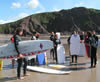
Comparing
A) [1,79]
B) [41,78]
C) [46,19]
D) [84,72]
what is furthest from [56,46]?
[46,19]

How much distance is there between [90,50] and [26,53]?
3410 millimetres

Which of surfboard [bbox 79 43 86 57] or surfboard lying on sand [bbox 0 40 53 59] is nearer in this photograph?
surfboard lying on sand [bbox 0 40 53 59]

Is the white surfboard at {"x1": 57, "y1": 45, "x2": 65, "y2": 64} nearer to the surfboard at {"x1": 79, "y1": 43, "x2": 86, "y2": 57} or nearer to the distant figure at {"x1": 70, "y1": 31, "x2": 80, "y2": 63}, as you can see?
the distant figure at {"x1": 70, "y1": 31, "x2": 80, "y2": 63}

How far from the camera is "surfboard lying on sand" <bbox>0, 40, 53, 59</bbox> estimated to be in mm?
6426

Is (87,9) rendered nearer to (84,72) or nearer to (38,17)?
(38,17)

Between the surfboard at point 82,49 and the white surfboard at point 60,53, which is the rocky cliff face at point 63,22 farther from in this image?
the white surfboard at point 60,53

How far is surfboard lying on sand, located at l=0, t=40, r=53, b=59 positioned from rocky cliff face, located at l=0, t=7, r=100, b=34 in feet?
397

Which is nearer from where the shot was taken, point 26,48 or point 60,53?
point 26,48

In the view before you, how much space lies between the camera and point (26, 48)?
6648 millimetres

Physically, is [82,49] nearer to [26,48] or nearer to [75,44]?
[75,44]

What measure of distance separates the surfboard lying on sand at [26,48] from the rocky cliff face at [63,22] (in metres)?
121

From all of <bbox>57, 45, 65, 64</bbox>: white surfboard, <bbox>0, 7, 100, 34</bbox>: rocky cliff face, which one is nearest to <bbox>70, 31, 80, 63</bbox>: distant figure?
<bbox>57, 45, 65, 64</bbox>: white surfboard

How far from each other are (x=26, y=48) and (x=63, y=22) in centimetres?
14417

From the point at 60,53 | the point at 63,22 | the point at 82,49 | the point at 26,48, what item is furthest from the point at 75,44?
the point at 63,22
